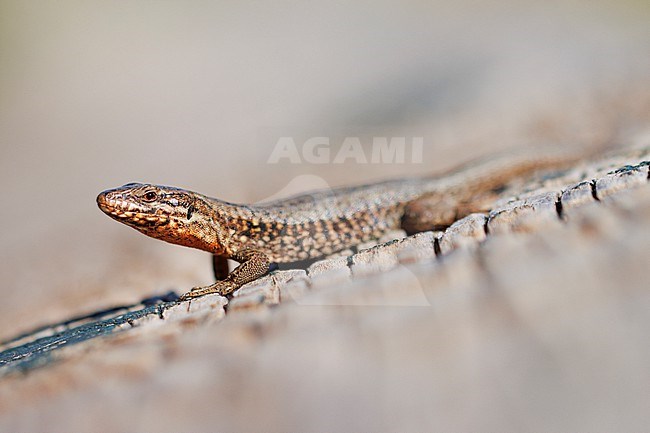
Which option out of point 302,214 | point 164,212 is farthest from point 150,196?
point 302,214

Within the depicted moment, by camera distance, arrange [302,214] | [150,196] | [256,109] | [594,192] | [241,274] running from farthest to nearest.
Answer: [256,109] → [302,214] → [150,196] → [241,274] → [594,192]

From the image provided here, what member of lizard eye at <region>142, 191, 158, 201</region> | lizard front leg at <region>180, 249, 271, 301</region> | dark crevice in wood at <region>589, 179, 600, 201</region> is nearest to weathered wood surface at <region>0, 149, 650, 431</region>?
dark crevice in wood at <region>589, 179, 600, 201</region>

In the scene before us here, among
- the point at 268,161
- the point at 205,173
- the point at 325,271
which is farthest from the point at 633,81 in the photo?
the point at 325,271

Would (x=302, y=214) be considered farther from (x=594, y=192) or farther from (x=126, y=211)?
(x=594, y=192)

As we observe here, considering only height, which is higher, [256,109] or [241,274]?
[256,109]

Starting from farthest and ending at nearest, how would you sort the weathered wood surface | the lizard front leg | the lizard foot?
the lizard front leg → the lizard foot → the weathered wood surface

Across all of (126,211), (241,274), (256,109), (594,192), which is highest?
(256,109)

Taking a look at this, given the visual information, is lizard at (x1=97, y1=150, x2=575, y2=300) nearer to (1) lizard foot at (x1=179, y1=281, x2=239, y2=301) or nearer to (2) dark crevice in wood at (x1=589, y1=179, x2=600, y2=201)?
(1) lizard foot at (x1=179, y1=281, x2=239, y2=301)

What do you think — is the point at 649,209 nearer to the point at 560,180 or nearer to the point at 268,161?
the point at 560,180
